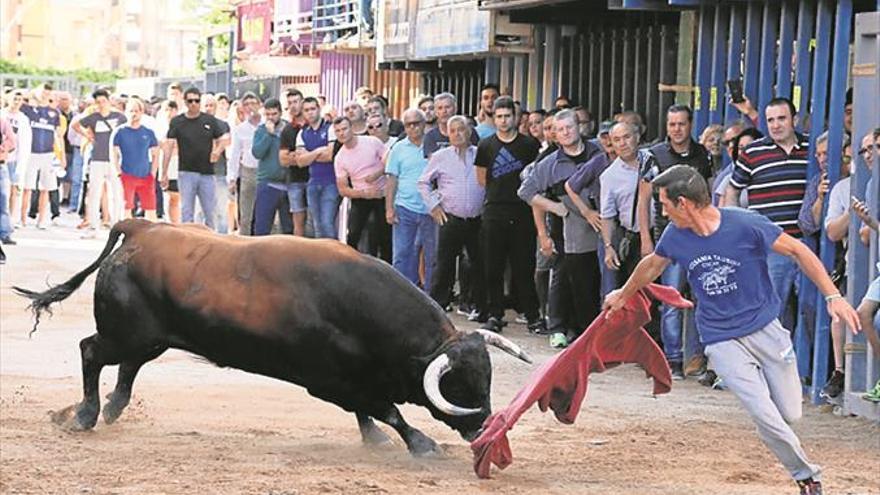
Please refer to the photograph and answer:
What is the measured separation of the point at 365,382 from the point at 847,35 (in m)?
4.38

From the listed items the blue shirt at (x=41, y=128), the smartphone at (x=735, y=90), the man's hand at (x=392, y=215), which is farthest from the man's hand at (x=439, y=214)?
the blue shirt at (x=41, y=128)

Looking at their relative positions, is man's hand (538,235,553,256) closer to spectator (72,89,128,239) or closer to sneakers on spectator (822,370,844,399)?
sneakers on spectator (822,370,844,399)

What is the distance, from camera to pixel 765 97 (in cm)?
1403

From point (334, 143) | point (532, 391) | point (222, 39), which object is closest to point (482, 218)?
point (334, 143)

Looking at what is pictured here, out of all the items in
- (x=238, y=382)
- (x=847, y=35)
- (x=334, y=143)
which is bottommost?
(x=238, y=382)

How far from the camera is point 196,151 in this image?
22.7 m

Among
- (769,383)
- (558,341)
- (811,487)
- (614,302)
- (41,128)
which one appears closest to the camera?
(811,487)

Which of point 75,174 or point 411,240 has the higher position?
point 411,240

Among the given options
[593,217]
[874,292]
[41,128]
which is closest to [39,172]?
[41,128]

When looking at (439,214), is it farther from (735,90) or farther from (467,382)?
(467,382)

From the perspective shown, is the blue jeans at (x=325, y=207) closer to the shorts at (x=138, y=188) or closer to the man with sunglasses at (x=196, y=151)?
the man with sunglasses at (x=196, y=151)

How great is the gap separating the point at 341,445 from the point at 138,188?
15.7m

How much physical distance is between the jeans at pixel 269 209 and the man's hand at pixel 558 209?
5651 mm

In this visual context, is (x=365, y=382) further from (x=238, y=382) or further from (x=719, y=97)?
(x=719, y=97)
